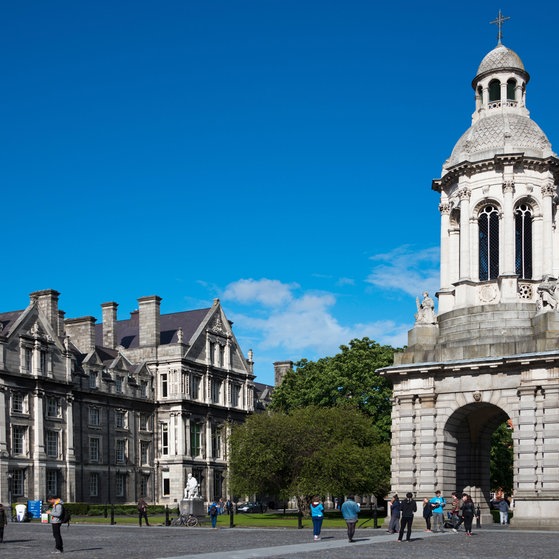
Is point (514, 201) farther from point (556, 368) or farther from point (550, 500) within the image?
point (550, 500)

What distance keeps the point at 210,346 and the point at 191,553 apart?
6878 cm

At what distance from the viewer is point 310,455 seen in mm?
59344

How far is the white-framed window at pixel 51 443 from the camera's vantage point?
76812mm

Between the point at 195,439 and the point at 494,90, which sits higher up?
the point at 494,90

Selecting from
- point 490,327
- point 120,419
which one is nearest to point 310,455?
point 490,327

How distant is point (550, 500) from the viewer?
36719 millimetres

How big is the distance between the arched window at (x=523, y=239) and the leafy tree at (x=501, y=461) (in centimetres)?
2513

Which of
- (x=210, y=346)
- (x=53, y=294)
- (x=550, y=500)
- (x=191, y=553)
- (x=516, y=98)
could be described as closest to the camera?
(x=191, y=553)

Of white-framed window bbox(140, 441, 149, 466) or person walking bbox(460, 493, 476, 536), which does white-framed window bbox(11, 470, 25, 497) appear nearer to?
white-framed window bbox(140, 441, 149, 466)

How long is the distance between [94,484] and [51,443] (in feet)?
23.4

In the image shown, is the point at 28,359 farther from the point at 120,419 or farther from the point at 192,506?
the point at 192,506

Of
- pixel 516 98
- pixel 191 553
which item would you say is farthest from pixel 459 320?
pixel 191 553

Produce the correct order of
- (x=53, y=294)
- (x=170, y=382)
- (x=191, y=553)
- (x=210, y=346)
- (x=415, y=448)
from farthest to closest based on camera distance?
(x=210, y=346) < (x=170, y=382) < (x=53, y=294) < (x=415, y=448) < (x=191, y=553)

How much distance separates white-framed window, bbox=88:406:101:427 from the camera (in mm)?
82650
